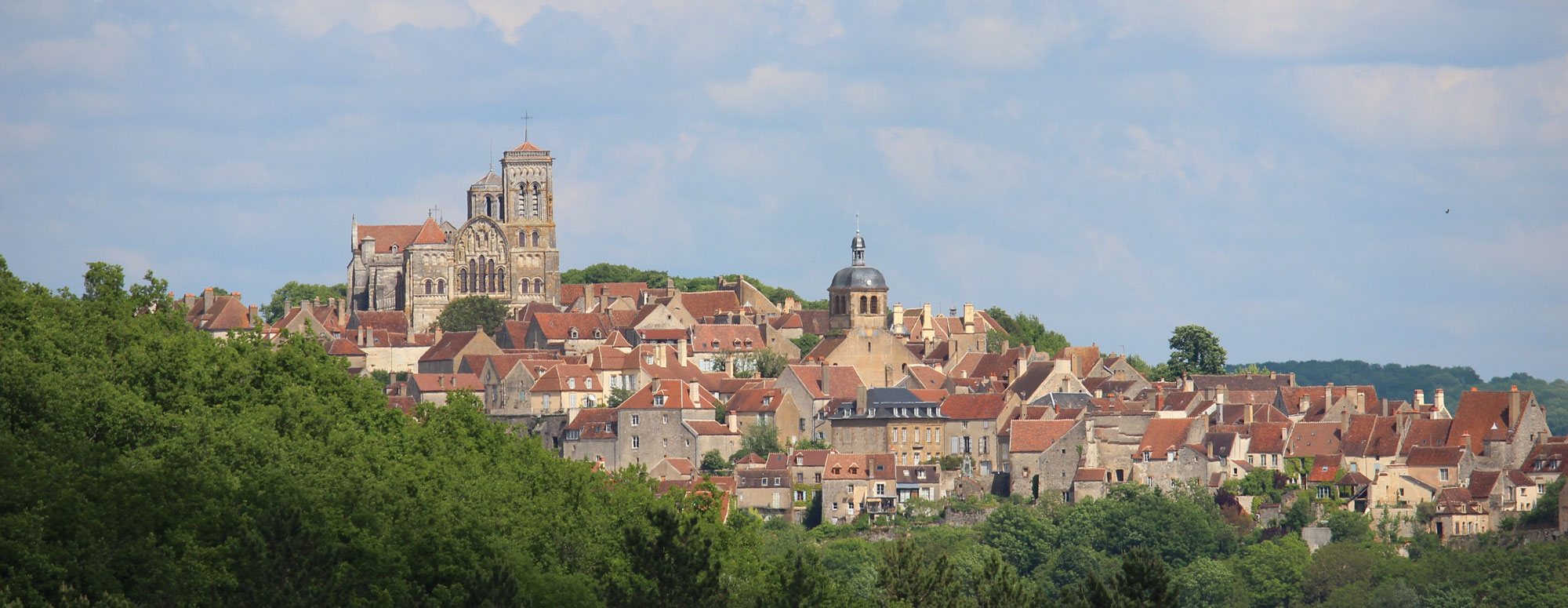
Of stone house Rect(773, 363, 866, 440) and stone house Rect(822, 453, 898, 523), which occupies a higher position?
stone house Rect(773, 363, 866, 440)

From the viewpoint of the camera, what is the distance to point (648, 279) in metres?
178

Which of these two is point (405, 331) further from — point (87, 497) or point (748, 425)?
point (87, 497)

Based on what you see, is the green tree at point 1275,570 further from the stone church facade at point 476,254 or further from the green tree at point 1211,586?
the stone church facade at point 476,254

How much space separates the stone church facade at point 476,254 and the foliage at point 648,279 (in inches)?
343

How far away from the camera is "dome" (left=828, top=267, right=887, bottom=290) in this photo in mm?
137500

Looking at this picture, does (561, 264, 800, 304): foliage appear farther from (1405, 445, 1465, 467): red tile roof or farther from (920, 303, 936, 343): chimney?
(1405, 445, 1465, 467): red tile roof

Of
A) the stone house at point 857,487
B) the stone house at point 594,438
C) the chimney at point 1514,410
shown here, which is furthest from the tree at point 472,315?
the chimney at point 1514,410

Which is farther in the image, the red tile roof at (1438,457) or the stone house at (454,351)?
the stone house at (454,351)

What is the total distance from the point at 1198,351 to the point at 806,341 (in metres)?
26.2

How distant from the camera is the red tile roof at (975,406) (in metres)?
116

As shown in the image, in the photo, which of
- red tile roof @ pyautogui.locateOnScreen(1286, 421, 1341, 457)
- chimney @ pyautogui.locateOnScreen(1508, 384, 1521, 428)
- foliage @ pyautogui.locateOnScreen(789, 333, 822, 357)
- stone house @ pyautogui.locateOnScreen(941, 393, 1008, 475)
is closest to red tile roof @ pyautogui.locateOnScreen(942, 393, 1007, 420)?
stone house @ pyautogui.locateOnScreen(941, 393, 1008, 475)

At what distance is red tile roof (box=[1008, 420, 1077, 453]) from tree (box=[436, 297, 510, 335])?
39.3m

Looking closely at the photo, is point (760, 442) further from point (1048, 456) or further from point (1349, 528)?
point (1349, 528)

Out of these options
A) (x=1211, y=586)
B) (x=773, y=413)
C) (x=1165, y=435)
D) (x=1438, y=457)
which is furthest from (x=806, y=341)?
(x=1211, y=586)
